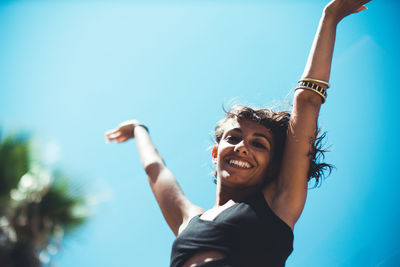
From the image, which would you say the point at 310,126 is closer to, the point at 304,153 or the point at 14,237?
the point at 304,153

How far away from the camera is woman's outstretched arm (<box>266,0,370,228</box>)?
1.88m

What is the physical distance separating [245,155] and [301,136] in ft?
1.16

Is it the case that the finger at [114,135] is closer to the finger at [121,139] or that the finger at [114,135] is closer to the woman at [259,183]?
the finger at [121,139]

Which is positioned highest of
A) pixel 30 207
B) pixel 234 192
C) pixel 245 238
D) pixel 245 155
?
pixel 245 155

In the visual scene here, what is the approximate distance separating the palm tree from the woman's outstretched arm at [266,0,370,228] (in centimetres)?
107

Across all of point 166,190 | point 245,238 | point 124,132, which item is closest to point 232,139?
point 166,190

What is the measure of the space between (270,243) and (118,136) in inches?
72.9

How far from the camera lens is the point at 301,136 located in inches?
74.9

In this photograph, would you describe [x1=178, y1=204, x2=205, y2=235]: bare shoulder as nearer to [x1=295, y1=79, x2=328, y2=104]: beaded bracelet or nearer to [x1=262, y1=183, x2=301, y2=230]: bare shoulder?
[x1=262, y1=183, x2=301, y2=230]: bare shoulder

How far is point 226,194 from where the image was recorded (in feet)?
7.14

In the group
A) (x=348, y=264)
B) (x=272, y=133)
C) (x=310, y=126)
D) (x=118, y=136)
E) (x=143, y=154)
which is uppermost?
(x=118, y=136)

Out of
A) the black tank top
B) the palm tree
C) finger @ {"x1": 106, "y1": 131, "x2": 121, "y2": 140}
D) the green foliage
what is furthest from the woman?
the green foliage

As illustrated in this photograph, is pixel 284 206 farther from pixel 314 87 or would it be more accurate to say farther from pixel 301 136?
pixel 314 87

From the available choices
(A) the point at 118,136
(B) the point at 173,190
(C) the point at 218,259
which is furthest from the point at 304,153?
(A) the point at 118,136
